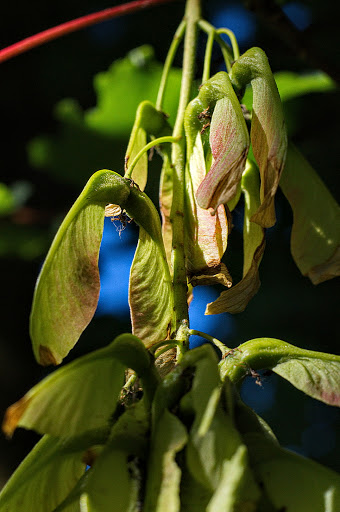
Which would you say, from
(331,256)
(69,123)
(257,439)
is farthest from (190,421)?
(69,123)

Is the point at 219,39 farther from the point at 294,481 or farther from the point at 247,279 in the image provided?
the point at 294,481

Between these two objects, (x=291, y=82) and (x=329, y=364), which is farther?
(x=291, y=82)

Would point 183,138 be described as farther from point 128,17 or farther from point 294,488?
point 128,17

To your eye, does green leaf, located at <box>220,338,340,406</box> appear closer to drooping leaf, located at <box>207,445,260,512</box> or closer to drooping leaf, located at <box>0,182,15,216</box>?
drooping leaf, located at <box>207,445,260,512</box>

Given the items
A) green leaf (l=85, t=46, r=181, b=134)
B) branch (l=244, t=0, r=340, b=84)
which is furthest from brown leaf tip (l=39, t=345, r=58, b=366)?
green leaf (l=85, t=46, r=181, b=134)

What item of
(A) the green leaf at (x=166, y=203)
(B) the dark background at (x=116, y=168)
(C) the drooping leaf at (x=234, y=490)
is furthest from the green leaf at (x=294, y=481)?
(B) the dark background at (x=116, y=168)

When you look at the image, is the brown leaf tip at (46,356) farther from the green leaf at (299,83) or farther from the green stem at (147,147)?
the green leaf at (299,83)
